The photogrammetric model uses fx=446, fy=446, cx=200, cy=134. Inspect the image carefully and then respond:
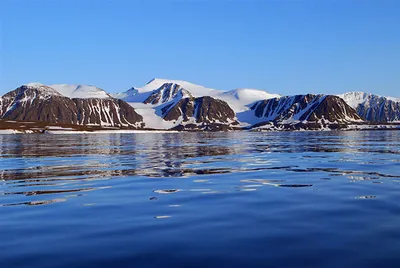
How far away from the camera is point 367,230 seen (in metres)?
10.8

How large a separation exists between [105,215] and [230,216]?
3678 mm

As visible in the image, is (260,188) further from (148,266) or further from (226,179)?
(148,266)

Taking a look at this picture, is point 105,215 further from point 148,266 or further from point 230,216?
point 148,266

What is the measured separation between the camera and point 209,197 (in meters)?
16.5

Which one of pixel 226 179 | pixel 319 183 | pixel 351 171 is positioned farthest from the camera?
pixel 351 171

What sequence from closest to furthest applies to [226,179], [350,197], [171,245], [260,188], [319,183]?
1. [171,245]
2. [350,197]
3. [260,188]
4. [319,183]
5. [226,179]

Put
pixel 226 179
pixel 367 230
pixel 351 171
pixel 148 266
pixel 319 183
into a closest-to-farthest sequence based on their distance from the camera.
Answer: pixel 148 266 < pixel 367 230 < pixel 319 183 < pixel 226 179 < pixel 351 171

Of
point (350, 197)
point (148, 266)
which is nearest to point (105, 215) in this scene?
point (148, 266)

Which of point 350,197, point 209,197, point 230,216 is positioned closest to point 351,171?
point 350,197

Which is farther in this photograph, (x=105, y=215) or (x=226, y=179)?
(x=226, y=179)

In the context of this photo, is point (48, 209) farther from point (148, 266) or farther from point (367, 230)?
point (367, 230)

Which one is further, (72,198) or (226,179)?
(226,179)

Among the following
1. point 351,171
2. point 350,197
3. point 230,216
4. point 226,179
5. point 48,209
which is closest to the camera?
point 230,216

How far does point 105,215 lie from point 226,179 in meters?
9.99
